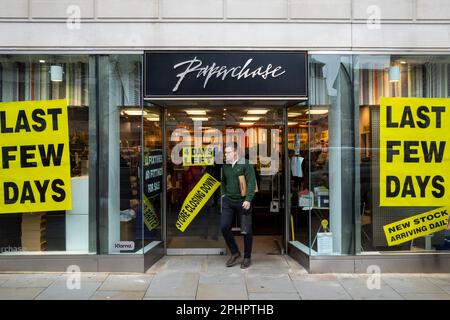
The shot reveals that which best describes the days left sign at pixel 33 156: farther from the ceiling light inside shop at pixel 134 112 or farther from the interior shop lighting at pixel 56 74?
the ceiling light inside shop at pixel 134 112

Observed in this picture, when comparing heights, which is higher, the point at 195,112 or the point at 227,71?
the point at 227,71

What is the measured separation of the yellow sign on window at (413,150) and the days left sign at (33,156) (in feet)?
17.6

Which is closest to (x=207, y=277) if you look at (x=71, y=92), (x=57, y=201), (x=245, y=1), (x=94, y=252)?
(x=94, y=252)

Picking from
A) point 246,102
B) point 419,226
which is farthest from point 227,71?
point 419,226

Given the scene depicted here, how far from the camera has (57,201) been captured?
7.16 metres

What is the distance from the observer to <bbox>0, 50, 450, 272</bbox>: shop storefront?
7.02 m

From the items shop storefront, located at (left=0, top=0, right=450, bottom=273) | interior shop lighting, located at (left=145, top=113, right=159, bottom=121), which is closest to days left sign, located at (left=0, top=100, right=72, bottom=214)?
shop storefront, located at (left=0, top=0, right=450, bottom=273)

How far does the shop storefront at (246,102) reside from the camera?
7.02 m

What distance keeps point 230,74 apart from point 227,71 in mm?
70

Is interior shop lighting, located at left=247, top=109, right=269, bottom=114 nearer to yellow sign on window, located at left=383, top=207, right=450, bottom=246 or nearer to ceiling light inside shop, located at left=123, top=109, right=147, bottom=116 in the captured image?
ceiling light inside shop, located at left=123, top=109, right=147, bottom=116

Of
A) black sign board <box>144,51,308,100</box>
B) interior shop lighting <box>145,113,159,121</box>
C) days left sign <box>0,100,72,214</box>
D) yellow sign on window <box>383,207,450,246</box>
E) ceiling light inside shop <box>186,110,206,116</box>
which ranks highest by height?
black sign board <box>144,51,308,100</box>

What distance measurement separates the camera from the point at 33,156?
23.2 ft

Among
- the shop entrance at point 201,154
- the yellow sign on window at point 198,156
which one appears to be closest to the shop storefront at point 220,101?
the shop entrance at point 201,154

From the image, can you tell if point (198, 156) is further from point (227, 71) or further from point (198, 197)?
point (227, 71)
